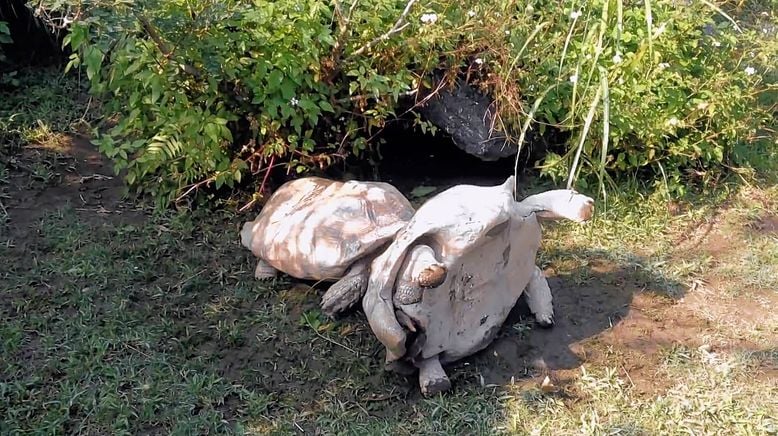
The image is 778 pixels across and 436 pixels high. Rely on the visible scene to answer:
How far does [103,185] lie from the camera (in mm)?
4422

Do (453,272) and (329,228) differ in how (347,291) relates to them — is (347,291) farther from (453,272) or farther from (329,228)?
(453,272)

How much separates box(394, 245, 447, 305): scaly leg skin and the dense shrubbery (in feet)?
3.43

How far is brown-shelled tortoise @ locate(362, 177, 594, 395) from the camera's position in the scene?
2.88 meters

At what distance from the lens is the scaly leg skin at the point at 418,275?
2.72 meters

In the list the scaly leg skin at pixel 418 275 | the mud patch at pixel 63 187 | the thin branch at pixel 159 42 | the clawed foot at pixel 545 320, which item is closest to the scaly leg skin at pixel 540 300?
the clawed foot at pixel 545 320

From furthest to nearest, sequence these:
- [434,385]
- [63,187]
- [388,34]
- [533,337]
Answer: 1. [63,187]
2. [388,34]
3. [533,337]
4. [434,385]

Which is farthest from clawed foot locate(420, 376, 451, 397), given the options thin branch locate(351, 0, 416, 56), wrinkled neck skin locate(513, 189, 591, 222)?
thin branch locate(351, 0, 416, 56)

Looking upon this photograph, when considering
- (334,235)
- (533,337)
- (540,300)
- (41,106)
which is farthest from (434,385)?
A: (41,106)

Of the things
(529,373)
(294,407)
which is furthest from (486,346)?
(294,407)

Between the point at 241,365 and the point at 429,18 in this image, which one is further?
the point at 429,18

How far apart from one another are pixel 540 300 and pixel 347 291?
0.86 metres

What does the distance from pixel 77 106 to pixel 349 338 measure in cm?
297

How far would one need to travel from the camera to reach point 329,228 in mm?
3406

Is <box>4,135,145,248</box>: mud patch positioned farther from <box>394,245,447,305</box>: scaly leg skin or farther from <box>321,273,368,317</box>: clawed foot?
<box>394,245,447,305</box>: scaly leg skin
